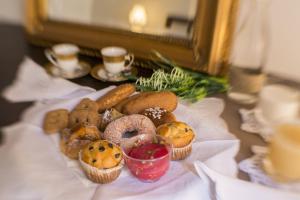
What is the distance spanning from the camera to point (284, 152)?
505mm

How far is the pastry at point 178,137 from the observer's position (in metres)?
0.54

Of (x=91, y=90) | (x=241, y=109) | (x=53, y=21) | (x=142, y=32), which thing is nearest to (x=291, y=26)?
(x=241, y=109)

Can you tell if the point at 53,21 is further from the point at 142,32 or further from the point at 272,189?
the point at 272,189

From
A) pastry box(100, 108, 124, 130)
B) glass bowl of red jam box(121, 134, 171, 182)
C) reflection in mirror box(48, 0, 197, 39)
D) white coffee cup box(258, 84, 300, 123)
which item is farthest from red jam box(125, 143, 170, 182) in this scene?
reflection in mirror box(48, 0, 197, 39)

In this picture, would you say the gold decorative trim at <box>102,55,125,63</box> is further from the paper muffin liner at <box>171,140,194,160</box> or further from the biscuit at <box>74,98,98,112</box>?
the paper muffin liner at <box>171,140,194,160</box>

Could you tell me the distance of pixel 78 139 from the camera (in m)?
0.55

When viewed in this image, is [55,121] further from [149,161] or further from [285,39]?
[285,39]

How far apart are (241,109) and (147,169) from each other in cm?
28

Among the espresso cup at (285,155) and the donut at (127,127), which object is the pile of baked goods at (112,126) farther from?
the espresso cup at (285,155)

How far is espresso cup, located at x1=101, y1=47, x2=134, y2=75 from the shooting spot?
0.77m

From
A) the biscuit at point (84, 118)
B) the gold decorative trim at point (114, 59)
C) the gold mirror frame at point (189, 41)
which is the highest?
the gold mirror frame at point (189, 41)

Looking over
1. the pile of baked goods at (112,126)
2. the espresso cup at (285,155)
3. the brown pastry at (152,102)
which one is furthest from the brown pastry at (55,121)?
the espresso cup at (285,155)

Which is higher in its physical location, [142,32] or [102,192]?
[142,32]

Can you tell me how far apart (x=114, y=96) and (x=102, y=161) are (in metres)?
0.18
